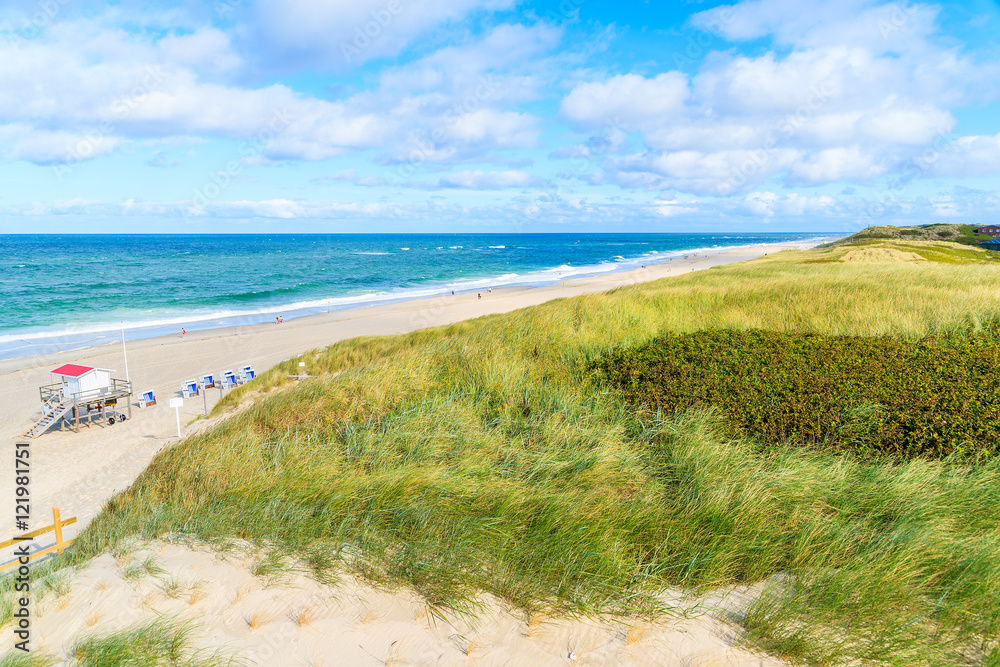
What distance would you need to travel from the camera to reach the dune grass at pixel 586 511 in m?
3.36

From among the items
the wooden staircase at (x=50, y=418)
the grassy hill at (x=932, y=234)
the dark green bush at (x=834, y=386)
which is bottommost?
the wooden staircase at (x=50, y=418)

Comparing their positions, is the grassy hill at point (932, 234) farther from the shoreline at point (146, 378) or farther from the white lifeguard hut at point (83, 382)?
the white lifeguard hut at point (83, 382)

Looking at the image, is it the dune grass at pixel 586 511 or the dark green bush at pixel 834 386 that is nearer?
the dune grass at pixel 586 511

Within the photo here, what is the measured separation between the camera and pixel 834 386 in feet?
22.1

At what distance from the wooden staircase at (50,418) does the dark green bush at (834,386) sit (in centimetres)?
1615

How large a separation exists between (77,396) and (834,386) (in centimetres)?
1923

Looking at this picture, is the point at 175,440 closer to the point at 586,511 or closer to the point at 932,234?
the point at 586,511

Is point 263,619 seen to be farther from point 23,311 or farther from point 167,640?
point 23,311

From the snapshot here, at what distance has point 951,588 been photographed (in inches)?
133

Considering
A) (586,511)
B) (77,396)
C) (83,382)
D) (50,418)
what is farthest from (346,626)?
(50,418)

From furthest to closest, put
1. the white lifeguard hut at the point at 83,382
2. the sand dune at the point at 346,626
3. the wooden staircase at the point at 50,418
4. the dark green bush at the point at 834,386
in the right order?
the white lifeguard hut at the point at 83,382 → the wooden staircase at the point at 50,418 → the dark green bush at the point at 834,386 → the sand dune at the point at 346,626

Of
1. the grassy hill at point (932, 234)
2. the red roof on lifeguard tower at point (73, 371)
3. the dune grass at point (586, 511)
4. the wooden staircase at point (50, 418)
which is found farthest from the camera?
the grassy hill at point (932, 234)

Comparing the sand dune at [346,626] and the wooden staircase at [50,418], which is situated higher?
the sand dune at [346,626]

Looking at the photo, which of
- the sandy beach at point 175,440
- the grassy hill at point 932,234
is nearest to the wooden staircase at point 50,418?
the sandy beach at point 175,440
